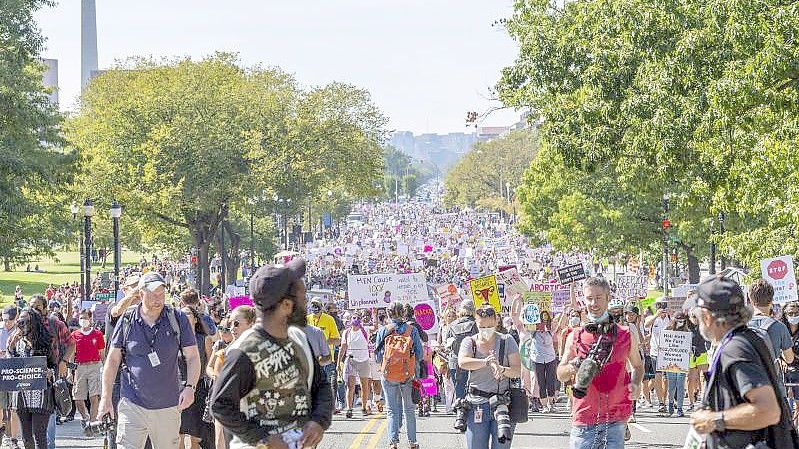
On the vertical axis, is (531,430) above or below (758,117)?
below

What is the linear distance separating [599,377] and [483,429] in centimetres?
221

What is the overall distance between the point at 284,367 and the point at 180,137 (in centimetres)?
5406

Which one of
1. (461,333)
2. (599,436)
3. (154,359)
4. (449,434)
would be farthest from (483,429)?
(449,434)

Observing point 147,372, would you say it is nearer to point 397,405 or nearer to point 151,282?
point 151,282

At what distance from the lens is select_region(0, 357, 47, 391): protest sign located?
41.8ft

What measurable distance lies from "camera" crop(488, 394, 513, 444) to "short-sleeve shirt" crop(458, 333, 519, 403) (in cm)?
6

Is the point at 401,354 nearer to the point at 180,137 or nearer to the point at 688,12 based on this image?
the point at 688,12

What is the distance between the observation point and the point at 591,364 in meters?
9.27

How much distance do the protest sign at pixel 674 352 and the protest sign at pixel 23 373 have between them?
31.8 feet

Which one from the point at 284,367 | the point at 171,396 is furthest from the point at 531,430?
the point at 284,367

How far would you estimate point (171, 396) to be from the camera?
1000cm

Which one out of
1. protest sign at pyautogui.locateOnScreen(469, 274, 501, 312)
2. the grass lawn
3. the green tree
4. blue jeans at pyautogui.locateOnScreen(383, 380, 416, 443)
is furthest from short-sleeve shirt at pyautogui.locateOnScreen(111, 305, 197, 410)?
the grass lawn

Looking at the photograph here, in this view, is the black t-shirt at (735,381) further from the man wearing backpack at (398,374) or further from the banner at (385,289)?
the banner at (385,289)

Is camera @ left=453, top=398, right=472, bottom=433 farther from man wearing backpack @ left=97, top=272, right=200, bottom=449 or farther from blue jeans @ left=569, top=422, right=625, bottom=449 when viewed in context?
man wearing backpack @ left=97, top=272, right=200, bottom=449
